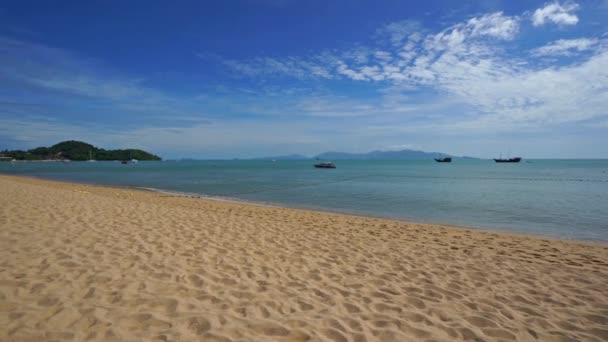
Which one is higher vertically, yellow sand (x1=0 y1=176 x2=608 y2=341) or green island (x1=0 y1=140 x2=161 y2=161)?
green island (x1=0 y1=140 x2=161 y2=161)

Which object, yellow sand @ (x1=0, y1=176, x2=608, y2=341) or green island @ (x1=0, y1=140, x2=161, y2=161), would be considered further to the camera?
green island @ (x1=0, y1=140, x2=161, y2=161)

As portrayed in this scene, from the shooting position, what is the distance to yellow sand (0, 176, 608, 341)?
3484mm

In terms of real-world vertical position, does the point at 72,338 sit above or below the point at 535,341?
Result: above

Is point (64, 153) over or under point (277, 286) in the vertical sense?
over

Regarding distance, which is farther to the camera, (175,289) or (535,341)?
(175,289)

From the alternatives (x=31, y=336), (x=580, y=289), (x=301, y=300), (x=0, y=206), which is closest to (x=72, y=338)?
(x=31, y=336)

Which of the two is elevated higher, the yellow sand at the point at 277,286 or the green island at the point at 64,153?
the green island at the point at 64,153

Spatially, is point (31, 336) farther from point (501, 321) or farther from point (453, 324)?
point (501, 321)

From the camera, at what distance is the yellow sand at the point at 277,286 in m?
3.48

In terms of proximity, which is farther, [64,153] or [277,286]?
[64,153]

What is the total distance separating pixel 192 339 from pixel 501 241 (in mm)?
9545

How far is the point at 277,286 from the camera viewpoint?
4.71m

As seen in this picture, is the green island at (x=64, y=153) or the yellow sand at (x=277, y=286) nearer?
the yellow sand at (x=277, y=286)

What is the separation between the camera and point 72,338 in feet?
10.0
